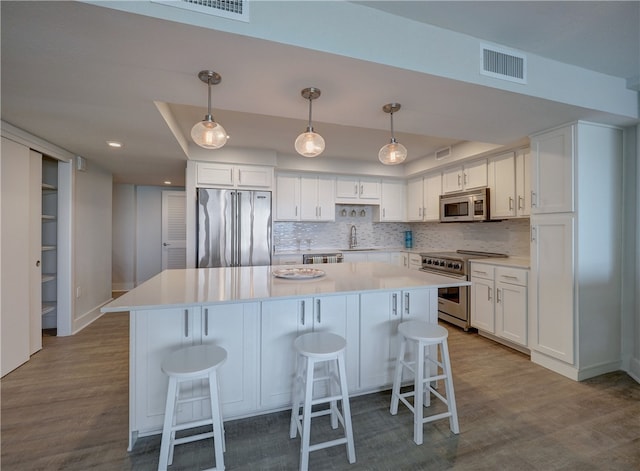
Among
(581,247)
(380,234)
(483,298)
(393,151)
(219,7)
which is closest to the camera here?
(219,7)

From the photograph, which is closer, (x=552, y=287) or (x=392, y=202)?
(x=552, y=287)

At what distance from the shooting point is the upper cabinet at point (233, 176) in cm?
374

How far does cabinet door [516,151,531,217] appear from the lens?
119 inches

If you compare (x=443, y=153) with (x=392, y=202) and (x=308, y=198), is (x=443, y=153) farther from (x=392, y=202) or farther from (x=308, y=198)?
(x=308, y=198)

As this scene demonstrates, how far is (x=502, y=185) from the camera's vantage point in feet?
10.9

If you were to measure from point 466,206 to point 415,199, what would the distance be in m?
1.17

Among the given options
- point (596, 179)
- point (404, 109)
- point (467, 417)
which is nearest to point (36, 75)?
point (404, 109)

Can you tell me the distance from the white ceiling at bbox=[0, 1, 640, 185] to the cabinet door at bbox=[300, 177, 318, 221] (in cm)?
204

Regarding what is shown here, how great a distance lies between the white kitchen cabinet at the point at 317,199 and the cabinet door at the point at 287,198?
8 cm

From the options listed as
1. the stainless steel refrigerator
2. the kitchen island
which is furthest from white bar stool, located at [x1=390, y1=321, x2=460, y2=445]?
the stainless steel refrigerator

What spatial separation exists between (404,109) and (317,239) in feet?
10.2

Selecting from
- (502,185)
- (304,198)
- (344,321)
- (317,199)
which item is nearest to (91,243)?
(304,198)

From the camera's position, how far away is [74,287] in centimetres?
340

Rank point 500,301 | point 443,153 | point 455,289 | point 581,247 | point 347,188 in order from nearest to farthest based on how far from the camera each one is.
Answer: point 581,247 → point 500,301 → point 455,289 → point 443,153 → point 347,188
